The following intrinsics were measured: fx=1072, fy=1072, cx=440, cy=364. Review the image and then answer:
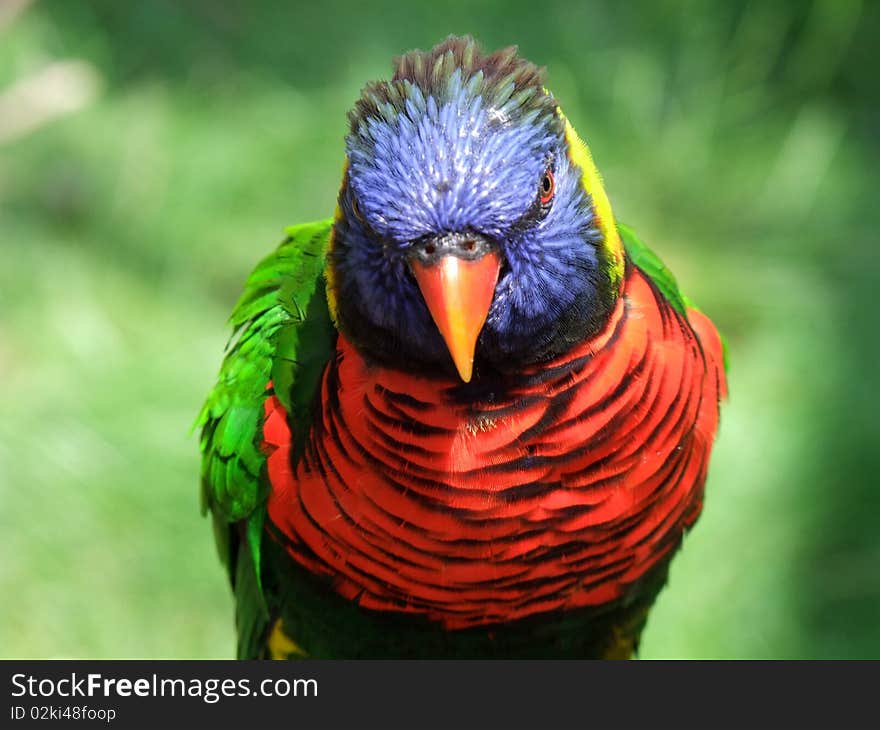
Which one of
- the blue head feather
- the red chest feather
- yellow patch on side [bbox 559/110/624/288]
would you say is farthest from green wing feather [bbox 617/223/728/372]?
the blue head feather

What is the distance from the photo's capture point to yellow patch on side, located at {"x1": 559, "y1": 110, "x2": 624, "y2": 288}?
1.68 meters

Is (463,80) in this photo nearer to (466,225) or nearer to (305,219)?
(466,225)

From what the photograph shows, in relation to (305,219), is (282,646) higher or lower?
lower

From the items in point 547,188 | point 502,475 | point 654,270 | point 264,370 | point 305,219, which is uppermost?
Answer: point 305,219

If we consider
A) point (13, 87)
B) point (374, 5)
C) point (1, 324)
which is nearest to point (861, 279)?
point (374, 5)

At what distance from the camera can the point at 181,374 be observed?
3.68 m

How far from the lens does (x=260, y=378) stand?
77.9 inches

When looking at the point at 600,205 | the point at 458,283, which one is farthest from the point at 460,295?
the point at 600,205

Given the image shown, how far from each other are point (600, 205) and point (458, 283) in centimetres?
35

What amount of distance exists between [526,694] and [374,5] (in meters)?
3.49

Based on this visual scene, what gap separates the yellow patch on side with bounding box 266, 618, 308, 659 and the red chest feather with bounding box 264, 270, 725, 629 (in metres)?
0.37

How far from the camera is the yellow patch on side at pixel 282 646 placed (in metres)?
2.20

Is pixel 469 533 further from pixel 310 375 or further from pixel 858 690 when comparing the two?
pixel 858 690

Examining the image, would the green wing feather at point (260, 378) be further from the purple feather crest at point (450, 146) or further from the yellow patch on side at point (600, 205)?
the yellow patch on side at point (600, 205)
